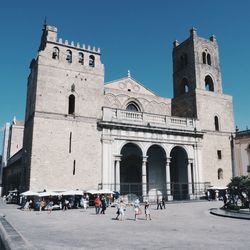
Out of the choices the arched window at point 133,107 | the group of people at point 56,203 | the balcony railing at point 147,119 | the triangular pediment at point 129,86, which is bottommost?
the group of people at point 56,203

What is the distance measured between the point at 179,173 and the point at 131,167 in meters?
6.54

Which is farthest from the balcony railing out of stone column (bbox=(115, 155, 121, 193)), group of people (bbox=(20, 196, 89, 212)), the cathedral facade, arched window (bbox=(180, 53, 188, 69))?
arched window (bbox=(180, 53, 188, 69))

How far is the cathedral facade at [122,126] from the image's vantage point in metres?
28.1

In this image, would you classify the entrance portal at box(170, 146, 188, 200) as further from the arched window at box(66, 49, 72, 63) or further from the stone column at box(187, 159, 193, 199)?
the arched window at box(66, 49, 72, 63)

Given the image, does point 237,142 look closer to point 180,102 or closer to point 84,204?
point 180,102

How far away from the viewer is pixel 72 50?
3166 centimetres

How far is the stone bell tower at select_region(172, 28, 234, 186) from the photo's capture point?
37031 mm

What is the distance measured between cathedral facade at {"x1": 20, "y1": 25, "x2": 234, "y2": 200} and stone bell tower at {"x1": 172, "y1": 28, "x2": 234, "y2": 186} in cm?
13

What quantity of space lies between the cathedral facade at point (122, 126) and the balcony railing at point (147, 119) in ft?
0.37

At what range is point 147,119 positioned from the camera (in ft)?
111

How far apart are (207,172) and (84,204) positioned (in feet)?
58.9

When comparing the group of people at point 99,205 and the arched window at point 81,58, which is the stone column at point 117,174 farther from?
the arched window at point 81,58

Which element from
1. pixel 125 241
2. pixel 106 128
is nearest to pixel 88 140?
pixel 106 128

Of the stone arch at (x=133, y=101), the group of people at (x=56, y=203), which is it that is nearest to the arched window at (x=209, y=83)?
the stone arch at (x=133, y=101)
